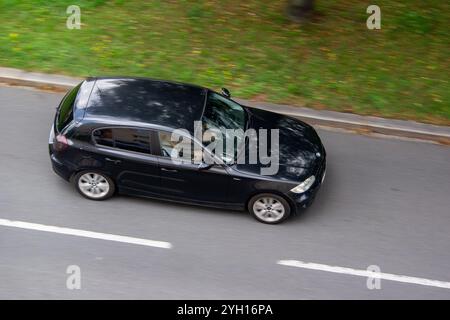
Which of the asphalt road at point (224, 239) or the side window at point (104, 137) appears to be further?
the side window at point (104, 137)

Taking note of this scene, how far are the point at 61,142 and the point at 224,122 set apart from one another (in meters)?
2.42

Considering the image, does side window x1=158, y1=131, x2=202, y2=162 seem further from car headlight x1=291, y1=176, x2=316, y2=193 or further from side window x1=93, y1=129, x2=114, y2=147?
car headlight x1=291, y1=176, x2=316, y2=193

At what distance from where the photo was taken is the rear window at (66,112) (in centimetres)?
869

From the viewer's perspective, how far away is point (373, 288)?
26.4 feet

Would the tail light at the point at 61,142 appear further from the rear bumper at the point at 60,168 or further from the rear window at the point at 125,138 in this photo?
the rear window at the point at 125,138

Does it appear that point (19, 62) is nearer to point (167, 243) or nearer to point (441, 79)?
point (167, 243)

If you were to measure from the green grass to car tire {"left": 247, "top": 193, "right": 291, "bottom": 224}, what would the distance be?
310 cm

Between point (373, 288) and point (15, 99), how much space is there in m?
7.18

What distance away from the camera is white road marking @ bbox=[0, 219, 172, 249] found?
8328mm

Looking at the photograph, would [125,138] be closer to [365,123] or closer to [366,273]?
[366,273]

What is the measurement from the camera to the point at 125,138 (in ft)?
27.9

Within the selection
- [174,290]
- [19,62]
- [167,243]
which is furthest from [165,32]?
[174,290]
